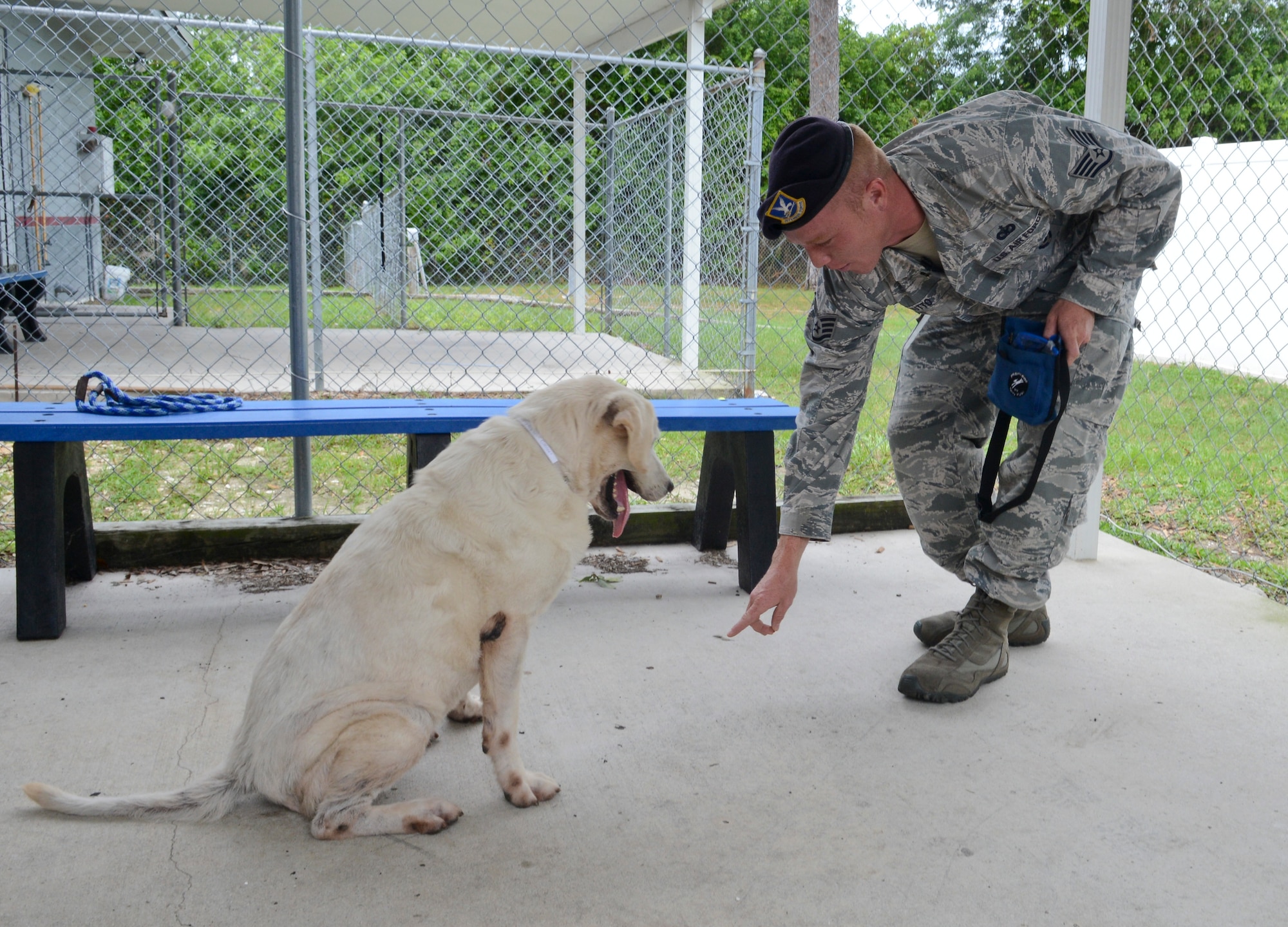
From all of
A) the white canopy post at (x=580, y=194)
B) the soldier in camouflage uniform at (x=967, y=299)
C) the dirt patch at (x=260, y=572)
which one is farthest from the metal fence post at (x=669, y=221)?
the soldier in camouflage uniform at (x=967, y=299)

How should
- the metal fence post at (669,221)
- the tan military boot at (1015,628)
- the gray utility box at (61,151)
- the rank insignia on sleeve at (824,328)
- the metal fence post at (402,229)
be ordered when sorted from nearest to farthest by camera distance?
the rank insignia on sleeve at (824,328), the tan military boot at (1015,628), the metal fence post at (669,221), the metal fence post at (402,229), the gray utility box at (61,151)

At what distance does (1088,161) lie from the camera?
2.56 metres

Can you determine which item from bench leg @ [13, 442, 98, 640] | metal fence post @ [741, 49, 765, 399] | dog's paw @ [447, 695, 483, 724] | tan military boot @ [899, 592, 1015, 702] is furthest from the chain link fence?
dog's paw @ [447, 695, 483, 724]

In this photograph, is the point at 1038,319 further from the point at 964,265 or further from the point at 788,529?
the point at 788,529

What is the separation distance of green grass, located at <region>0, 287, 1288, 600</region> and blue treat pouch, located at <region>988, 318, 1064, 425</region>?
1.93 metres

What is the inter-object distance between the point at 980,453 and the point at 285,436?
240cm

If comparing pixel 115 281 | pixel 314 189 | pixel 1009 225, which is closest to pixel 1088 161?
pixel 1009 225

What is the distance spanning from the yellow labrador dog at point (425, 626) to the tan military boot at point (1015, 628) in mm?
1339

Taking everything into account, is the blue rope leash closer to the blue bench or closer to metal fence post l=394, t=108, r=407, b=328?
the blue bench

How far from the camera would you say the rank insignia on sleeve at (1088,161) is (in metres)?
2.56

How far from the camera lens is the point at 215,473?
532cm

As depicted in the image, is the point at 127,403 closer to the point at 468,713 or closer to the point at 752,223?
the point at 468,713

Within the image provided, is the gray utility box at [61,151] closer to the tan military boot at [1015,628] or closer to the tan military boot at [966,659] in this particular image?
the tan military boot at [1015,628]

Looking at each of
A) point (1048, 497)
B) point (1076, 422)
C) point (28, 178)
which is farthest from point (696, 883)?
point (28, 178)
